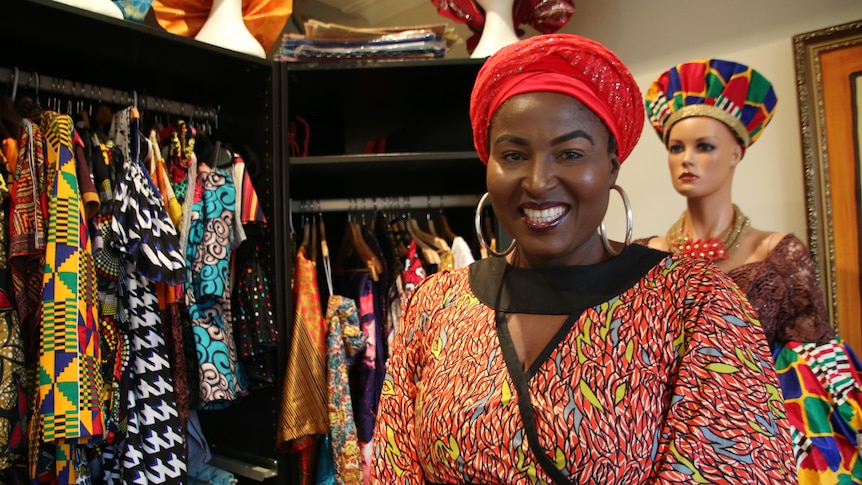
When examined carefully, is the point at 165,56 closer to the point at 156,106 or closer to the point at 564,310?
the point at 156,106

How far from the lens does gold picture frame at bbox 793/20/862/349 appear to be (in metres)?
1.80

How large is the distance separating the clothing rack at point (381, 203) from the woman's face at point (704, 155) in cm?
71

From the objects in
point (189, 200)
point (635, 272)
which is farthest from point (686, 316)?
point (189, 200)

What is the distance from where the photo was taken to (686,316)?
84 centimetres

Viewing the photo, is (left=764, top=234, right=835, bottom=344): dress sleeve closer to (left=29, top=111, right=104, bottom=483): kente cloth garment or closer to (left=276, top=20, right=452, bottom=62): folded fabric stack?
(left=276, top=20, right=452, bottom=62): folded fabric stack

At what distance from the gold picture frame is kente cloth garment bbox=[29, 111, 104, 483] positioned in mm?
1883

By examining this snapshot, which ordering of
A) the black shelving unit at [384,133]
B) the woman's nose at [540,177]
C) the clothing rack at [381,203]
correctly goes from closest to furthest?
1. the woman's nose at [540,177]
2. the black shelving unit at [384,133]
3. the clothing rack at [381,203]

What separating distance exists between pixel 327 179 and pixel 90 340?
89 cm

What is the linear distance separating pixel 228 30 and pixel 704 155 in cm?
130

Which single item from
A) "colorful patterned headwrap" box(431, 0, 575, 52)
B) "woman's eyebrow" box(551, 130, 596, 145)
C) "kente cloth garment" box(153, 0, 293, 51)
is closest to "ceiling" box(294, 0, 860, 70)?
"colorful patterned headwrap" box(431, 0, 575, 52)

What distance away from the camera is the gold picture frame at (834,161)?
1.80 metres

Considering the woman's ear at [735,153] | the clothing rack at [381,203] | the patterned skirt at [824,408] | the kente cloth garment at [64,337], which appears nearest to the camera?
the kente cloth garment at [64,337]

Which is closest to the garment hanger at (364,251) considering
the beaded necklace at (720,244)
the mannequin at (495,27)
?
the mannequin at (495,27)

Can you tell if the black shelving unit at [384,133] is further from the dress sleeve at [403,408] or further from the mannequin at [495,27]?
the dress sleeve at [403,408]
